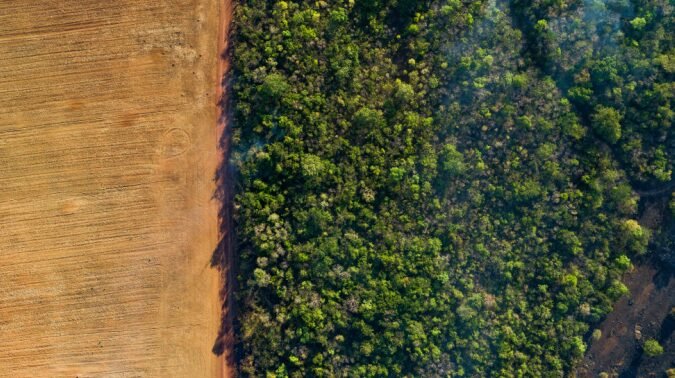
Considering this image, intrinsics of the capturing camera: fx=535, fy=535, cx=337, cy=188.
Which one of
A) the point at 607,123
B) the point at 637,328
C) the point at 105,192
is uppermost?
the point at 607,123

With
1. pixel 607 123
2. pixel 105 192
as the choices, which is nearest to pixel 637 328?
pixel 607 123

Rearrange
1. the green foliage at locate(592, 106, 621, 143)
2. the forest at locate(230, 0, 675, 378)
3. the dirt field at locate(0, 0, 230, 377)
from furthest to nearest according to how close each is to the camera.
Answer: the dirt field at locate(0, 0, 230, 377) → the green foliage at locate(592, 106, 621, 143) → the forest at locate(230, 0, 675, 378)

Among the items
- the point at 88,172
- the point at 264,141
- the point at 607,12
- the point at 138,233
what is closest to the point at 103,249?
the point at 138,233

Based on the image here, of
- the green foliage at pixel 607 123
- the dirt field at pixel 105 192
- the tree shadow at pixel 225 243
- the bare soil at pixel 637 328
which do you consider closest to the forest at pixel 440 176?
the green foliage at pixel 607 123

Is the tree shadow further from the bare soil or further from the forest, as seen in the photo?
the bare soil

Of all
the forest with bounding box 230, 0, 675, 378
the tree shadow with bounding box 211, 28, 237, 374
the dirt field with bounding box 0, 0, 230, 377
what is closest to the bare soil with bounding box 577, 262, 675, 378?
the forest with bounding box 230, 0, 675, 378

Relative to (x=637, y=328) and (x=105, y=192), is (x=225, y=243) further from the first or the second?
(x=637, y=328)
